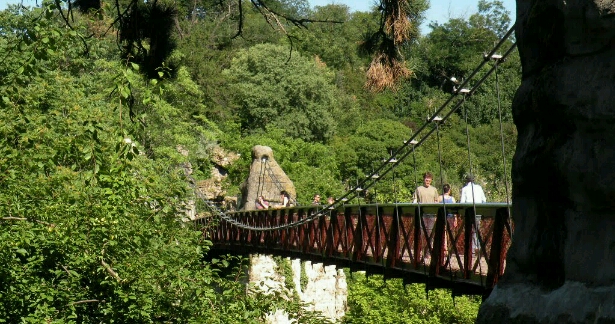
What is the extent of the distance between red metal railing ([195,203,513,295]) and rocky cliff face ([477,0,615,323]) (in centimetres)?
555

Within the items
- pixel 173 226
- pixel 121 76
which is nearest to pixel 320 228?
pixel 173 226

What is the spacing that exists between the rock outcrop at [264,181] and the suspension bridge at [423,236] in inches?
554

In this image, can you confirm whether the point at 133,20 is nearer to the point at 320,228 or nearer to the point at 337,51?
the point at 320,228

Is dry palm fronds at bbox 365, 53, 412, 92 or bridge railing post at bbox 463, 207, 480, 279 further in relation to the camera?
bridge railing post at bbox 463, 207, 480, 279

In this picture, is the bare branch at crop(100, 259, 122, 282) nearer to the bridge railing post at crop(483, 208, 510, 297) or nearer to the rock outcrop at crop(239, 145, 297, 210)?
the bridge railing post at crop(483, 208, 510, 297)

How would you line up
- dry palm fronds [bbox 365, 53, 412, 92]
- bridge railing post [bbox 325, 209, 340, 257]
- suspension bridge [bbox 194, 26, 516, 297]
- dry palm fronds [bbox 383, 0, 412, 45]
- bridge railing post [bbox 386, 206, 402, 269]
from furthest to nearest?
bridge railing post [bbox 325, 209, 340, 257]
bridge railing post [bbox 386, 206, 402, 269]
suspension bridge [bbox 194, 26, 516, 297]
dry palm fronds [bbox 365, 53, 412, 92]
dry palm fronds [bbox 383, 0, 412, 45]

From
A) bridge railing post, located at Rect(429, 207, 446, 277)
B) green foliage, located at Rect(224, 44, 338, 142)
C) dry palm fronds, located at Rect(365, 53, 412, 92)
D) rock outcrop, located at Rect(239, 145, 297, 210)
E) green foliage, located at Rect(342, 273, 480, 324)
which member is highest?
green foliage, located at Rect(224, 44, 338, 142)

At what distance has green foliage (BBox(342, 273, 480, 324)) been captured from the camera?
30875 millimetres

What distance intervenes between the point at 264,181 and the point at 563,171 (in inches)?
1236

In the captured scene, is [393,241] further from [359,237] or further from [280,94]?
[280,94]

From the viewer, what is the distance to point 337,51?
5759cm

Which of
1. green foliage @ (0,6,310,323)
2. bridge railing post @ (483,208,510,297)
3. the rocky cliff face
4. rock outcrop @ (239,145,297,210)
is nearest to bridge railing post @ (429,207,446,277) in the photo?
bridge railing post @ (483,208,510,297)

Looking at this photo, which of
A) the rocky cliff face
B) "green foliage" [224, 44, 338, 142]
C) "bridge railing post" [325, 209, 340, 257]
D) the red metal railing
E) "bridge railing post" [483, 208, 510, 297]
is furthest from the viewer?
"green foliage" [224, 44, 338, 142]

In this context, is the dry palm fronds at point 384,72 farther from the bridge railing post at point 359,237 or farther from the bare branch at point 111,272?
the bridge railing post at point 359,237
